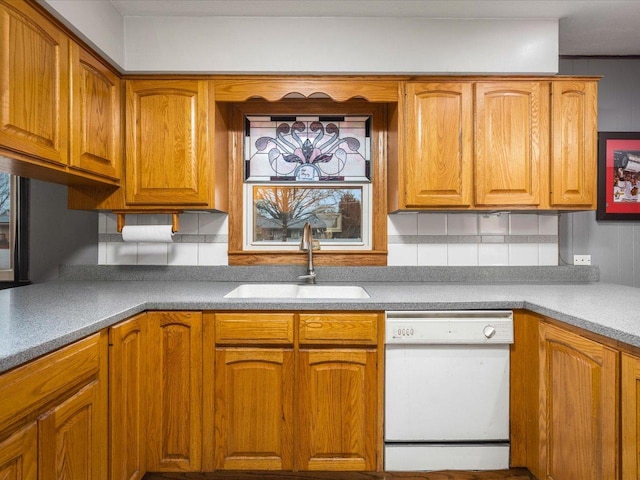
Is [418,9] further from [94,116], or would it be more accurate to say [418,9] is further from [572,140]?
[94,116]

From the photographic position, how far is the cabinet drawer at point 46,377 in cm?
97

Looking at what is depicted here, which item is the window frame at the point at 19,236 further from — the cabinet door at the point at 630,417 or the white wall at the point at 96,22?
the cabinet door at the point at 630,417

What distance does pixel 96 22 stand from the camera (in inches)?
71.7

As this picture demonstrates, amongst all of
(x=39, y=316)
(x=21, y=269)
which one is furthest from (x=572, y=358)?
(x=21, y=269)

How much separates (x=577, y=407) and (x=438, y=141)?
131cm

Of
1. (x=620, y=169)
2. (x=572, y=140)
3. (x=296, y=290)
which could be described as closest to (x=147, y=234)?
(x=296, y=290)

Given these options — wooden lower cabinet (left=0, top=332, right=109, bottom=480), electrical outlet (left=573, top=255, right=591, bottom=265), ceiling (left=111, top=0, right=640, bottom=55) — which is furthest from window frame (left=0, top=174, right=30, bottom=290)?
electrical outlet (left=573, top=255, right=591, bottom=265)

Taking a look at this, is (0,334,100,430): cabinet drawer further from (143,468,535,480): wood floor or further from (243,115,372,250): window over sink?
(243,115,372,250): window over sink

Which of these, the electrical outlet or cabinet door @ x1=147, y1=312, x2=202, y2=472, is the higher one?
the electrical outlet

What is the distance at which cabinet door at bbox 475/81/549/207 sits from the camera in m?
2.09

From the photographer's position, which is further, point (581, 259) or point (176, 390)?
point (581, 259)

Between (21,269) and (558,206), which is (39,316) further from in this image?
(558,206)

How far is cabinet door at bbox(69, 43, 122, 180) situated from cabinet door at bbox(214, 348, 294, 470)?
104cm

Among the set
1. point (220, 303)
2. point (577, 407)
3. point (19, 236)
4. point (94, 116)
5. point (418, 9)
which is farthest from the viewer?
point (19, 236)
